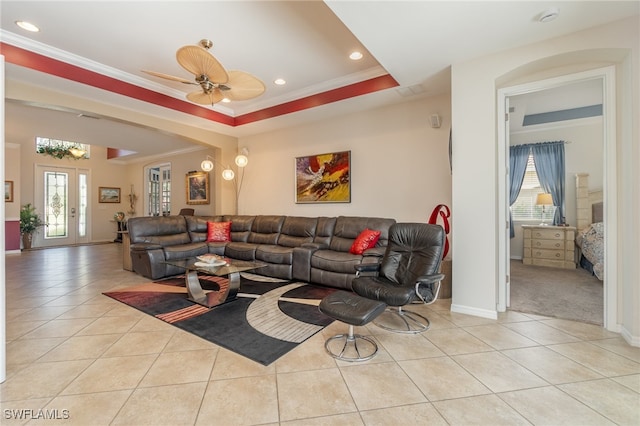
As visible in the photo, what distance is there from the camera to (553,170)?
540 centimetres

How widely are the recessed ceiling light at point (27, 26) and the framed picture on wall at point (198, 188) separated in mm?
4121

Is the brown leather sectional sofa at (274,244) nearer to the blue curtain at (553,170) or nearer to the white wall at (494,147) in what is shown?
the white wall at (494,147)

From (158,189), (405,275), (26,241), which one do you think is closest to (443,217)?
(405,275)

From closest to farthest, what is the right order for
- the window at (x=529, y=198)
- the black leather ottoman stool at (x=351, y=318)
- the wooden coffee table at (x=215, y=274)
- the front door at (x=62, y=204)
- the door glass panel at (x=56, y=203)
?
the black leather ottoman stool at (x=351, y=318) < the wooden coffee table at (x=215, y=274) < the window at (x=529, y=198) < the front door at (x=62, y=204) < the door glass panel at (x=56, y=203)

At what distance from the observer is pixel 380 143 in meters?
4.46

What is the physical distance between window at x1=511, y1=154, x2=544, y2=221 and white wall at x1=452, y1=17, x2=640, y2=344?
3.62m

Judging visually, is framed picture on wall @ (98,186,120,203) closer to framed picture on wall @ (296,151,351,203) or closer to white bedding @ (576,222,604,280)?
framed picture on wall @ (296,151,351,203)

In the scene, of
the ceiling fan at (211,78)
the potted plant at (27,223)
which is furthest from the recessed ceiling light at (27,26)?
the potted plant at (27,223)

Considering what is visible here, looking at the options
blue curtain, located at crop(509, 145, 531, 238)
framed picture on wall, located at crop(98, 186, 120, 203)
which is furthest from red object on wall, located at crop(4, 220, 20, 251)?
blue curtain, located at crop(509, 145, 531, 238)

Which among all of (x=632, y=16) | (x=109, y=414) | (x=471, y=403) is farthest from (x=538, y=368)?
(x=632, y=16)

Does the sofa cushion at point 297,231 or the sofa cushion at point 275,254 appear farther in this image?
the sofa cushion at point 297,231

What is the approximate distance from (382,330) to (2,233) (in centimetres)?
291

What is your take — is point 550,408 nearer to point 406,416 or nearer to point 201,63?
point 406,416

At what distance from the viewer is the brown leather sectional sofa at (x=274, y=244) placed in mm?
3842
